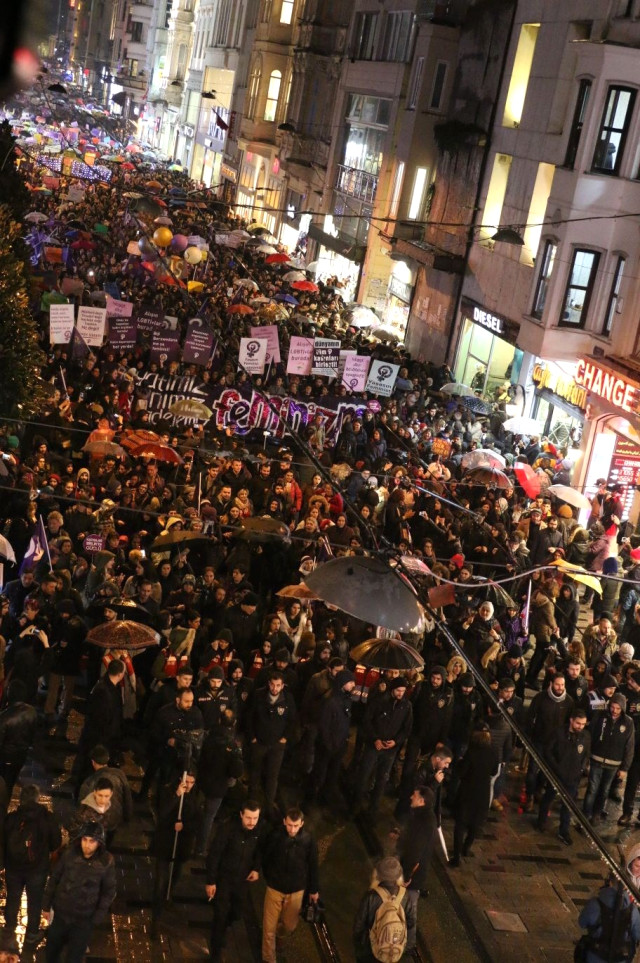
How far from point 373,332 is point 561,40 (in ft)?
32.3

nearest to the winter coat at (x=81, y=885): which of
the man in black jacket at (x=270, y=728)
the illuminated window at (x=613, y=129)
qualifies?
the man in black jacket at (x=270, y=728)

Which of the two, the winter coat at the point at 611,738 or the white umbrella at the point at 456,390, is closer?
the winter coat at the point at 611,738

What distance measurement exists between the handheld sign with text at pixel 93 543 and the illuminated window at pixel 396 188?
3220 cm

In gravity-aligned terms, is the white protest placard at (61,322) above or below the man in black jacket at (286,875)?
above

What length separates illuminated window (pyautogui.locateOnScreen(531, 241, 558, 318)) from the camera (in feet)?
96.1

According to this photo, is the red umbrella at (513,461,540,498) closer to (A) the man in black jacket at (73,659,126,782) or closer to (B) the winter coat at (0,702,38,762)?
(A) the man in black jacket at (73,659,126,782)

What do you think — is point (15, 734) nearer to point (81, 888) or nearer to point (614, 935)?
point (81, 888)

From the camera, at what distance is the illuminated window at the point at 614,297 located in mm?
26766

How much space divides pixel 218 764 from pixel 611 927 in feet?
10.9

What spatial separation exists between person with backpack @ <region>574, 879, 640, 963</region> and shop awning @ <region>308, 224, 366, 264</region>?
41.7 m

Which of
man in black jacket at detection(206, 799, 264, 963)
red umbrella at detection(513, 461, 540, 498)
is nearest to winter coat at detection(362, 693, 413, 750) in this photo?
man in black jacket at detection(206, 799, 264, 963)

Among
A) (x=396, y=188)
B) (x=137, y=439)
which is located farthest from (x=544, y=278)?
(x=396, y=188)

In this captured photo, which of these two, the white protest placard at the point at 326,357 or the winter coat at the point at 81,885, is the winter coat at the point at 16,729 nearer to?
the winter coat at the point at 81,885

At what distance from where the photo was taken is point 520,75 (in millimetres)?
35438
